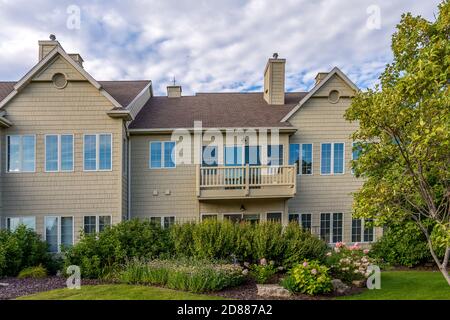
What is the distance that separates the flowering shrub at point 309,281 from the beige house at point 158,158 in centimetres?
533

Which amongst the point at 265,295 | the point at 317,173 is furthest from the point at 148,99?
the point at 265,295

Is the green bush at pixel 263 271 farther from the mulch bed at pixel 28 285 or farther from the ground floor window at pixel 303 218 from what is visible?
the ground floor window at pixel 303 218

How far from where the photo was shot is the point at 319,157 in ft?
47.9

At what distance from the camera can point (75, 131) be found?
12742mm

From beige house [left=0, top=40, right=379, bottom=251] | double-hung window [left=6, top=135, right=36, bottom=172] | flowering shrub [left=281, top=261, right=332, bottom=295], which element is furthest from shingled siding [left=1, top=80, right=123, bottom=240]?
flowering shrub [left=281, top=261, right=332, bottom=295]

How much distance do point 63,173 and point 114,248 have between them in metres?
4.64

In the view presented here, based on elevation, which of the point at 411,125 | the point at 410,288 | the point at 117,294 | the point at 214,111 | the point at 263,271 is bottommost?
the point at 410,288

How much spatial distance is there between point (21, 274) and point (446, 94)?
1319 centimetres

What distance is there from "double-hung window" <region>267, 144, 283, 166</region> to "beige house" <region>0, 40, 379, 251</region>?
0.16 feet

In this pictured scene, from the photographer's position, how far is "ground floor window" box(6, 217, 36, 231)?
1239 centimetres

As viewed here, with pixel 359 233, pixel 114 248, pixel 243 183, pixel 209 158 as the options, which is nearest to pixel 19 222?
pixel 114 248

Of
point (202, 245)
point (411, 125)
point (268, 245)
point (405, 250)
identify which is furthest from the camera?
point (405, 250)

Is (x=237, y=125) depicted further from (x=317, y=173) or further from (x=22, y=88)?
(x=22, y=88)

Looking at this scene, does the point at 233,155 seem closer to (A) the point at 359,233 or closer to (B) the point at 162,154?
(B) the point at 162,154
